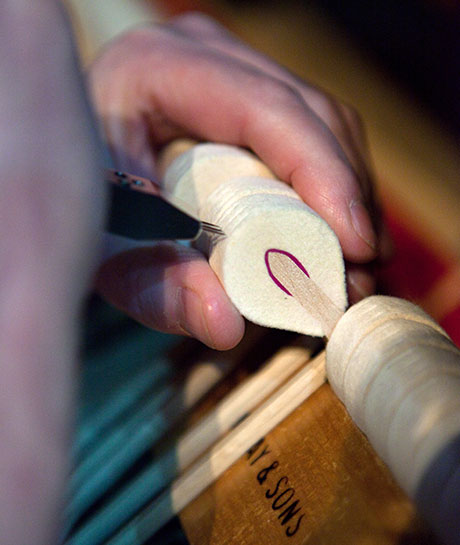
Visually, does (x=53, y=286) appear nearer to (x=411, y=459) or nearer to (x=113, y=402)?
(x=411, y=459)

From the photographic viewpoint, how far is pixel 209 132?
1.77ft

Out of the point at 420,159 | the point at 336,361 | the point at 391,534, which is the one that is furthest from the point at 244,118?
the point at 420,159

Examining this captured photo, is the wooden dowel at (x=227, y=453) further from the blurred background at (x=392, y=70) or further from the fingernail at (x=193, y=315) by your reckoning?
the blurred background at (x=392, y=70)

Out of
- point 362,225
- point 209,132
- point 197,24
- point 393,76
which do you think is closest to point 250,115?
point 209,132

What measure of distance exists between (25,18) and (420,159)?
3.11ft

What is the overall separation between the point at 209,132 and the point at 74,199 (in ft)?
0.98

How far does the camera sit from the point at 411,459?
0.31 metres

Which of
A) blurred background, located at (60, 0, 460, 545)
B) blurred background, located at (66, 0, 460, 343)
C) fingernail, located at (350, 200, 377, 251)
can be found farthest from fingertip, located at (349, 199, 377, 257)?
blurred background, located at (66, 0, 460, 343)

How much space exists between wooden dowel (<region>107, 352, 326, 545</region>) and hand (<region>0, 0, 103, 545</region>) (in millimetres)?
175

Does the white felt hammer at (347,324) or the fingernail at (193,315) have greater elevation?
the white felt hammer at (347,324)

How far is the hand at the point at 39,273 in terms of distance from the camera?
0.75 feet

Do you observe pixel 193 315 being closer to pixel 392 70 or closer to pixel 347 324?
pixel 347 324

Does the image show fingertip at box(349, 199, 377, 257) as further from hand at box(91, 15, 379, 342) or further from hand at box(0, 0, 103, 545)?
hand at box(0, 0, 103, 545)

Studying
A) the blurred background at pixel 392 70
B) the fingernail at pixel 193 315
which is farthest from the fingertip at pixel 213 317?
the blurred background at pixel 392 70
